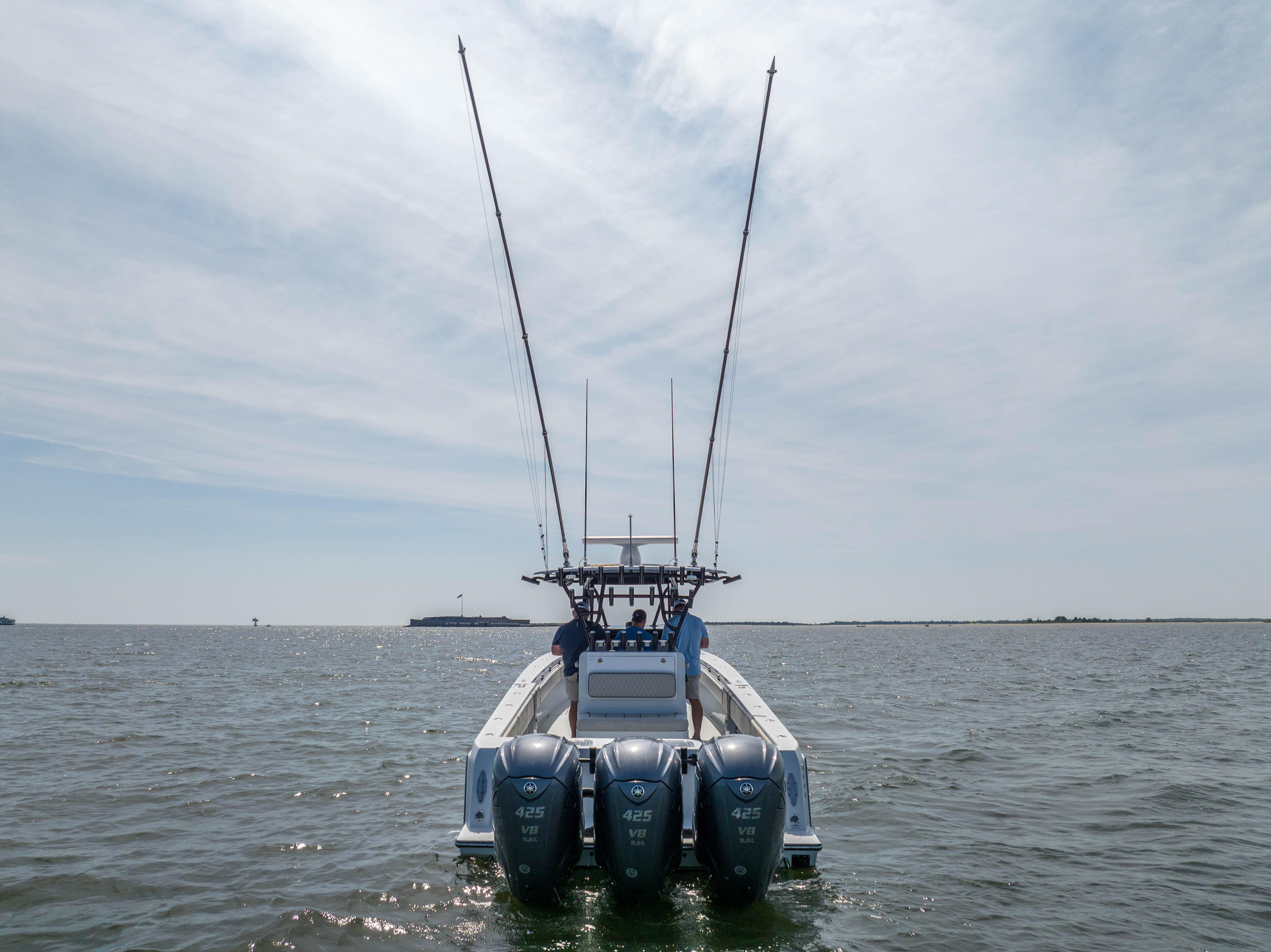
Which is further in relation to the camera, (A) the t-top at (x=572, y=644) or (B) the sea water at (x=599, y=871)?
(A) the t-top at (x=572, y=644)

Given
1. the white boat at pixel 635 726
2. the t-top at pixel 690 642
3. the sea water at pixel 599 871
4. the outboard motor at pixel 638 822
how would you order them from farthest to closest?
the t-top at pixel 690 642, the white boat at pixel 635 726, the sea water at pixel 599 871, the outboard motor at pixel 638 822

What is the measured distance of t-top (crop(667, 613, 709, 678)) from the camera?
324 inches

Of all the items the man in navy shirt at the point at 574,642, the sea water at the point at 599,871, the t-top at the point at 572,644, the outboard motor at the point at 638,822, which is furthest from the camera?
the t-top at the point at 572,644

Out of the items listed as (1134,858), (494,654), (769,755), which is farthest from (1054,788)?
(494,654)

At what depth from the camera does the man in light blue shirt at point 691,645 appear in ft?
27.1

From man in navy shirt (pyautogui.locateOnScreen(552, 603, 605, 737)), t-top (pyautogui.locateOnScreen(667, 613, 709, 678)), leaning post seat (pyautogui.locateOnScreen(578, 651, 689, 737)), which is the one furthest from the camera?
man in navy shirt (pyautogui.locateOnScreen(552, 603, 605, 737))

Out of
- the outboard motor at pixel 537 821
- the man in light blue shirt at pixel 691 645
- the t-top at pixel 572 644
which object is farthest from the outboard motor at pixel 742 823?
the t-top at pixel 572 644

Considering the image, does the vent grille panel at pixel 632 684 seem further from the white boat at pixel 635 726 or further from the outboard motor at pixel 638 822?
the outboard motor at pixel 638 822

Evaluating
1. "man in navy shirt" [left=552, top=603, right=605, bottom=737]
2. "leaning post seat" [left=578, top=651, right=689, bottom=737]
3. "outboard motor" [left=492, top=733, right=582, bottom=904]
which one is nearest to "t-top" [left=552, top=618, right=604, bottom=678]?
"man in navy shirt" [left=552, top=603, right=605, bottom=737]

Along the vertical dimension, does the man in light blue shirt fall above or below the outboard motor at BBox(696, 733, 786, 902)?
above

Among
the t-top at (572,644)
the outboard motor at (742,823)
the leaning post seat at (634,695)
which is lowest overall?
the outboard motor at (742,823)

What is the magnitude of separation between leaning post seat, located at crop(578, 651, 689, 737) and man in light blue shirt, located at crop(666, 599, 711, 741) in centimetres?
40

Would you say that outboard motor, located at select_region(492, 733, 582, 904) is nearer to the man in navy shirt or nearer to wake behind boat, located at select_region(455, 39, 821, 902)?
wake behind boat, located at select_region(455, 39, 821, 902)

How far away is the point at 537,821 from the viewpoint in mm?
5109
